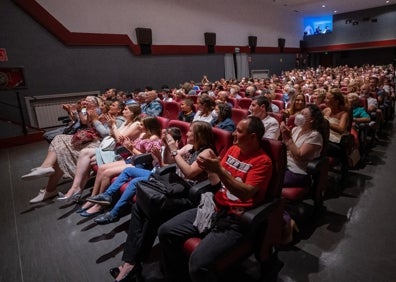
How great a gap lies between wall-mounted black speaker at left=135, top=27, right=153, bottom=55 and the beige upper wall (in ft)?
0.56

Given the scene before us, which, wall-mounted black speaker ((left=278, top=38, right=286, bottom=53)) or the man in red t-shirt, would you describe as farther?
wall-mounted black speaker ((left=278, top=38, right=286, bottom=53))

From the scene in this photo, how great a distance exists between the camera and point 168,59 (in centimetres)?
952

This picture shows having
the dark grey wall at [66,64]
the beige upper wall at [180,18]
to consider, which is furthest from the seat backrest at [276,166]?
the beige upper wall at [180,18]

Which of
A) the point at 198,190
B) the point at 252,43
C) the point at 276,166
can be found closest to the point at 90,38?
the point at 198,190

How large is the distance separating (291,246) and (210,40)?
33.7ft

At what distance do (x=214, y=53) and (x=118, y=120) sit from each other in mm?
8862

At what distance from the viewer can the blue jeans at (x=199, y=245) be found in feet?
4.17

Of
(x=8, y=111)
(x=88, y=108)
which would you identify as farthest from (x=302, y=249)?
(x=8, y=111)

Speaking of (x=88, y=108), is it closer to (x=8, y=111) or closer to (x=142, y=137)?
(x=142, y=137)

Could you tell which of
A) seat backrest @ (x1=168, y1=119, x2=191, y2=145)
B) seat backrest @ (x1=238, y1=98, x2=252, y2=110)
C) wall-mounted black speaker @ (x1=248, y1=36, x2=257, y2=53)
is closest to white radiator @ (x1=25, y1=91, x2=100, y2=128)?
seat backrest @ (x1=238, y1=98, x2=252, y2=110)

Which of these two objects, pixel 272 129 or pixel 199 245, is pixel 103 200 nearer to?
pixel 199 245

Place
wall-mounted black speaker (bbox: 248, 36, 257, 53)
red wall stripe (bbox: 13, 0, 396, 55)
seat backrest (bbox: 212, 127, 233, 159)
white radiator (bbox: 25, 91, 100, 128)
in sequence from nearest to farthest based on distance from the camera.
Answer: seat backrest (bbox: 212, 127, 233, 159), red wall stripe (bbox: 13, 0, 396, 55), white radiator (bbox: 25, 91, 100, 128), wall-mounted black speaker (bbox: 248, 36, 257, 53)

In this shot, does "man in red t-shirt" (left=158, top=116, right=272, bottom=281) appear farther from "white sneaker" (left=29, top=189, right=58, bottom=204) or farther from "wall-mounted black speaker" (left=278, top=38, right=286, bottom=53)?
"wall-mounted black speaker" (left=278, top=38, right=286, bottom=53)

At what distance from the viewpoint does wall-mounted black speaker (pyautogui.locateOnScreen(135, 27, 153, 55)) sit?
8500 mm
